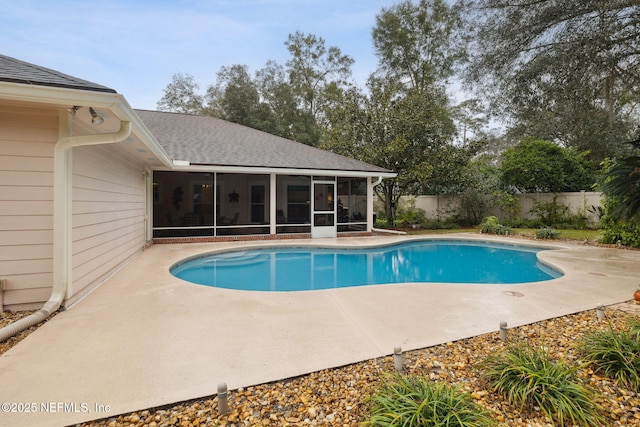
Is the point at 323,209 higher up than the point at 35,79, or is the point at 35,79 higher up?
the point at 35,79

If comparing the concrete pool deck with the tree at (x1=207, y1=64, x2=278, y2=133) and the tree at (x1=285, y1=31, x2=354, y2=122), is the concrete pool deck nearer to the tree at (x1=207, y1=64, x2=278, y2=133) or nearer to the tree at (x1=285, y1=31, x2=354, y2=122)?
the tree at (x1=207, y1=64, x2=278, y2=133)

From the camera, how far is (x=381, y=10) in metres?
21.4

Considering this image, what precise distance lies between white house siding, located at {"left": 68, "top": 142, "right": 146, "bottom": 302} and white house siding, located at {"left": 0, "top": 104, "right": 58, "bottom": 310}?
348mm

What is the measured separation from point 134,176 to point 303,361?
754 cm

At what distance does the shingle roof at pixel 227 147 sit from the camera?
1094cm

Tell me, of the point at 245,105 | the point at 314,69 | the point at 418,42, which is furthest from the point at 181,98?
the point at 418,42

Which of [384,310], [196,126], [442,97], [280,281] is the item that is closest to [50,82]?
[384,310]

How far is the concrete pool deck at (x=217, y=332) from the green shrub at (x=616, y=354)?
0.86m

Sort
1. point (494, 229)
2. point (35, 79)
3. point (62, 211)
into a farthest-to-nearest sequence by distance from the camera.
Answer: point (494, 229), point (62, 211), point (35, 79)

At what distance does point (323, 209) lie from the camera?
12469mm

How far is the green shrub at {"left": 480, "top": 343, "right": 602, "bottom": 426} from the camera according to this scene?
82.5 inches

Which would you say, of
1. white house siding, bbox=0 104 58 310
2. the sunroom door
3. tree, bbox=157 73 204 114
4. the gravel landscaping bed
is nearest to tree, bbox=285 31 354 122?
tree, bbox=157 73 204 114

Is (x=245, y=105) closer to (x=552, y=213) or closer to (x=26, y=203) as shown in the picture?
(x=552, y=213)

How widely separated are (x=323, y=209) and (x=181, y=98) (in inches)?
913
